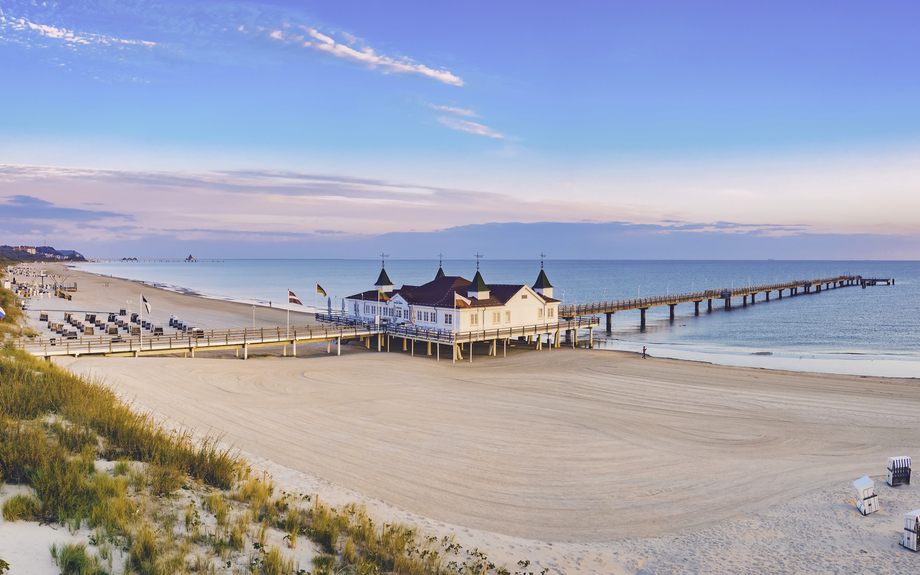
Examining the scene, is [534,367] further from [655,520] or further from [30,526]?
[30,526]

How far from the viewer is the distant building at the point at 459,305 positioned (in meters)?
36.3

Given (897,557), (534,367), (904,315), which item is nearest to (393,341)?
(534,367)

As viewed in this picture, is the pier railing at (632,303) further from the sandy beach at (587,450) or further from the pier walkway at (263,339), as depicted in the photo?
the sandy beach at (587,450)

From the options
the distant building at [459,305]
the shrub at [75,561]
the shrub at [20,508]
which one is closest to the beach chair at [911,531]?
the shrub at [75,561]

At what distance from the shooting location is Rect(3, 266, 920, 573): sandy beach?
11.1 metres

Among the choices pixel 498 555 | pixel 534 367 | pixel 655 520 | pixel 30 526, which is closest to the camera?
pixel 30 526

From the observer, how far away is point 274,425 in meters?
17.9

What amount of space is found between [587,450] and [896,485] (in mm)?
7762

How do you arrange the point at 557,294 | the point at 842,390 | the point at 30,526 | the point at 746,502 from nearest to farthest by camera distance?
the point at 30,526 → the point at 746,502 → the point at 842,390 → the point at 557,294

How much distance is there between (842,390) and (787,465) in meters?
13.4

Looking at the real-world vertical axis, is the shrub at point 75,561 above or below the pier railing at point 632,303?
below

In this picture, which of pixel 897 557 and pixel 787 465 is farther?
pixel 787 465

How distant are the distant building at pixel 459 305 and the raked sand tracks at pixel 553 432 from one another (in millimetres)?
6290

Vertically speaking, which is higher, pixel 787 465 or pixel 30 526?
pixel 30 526
